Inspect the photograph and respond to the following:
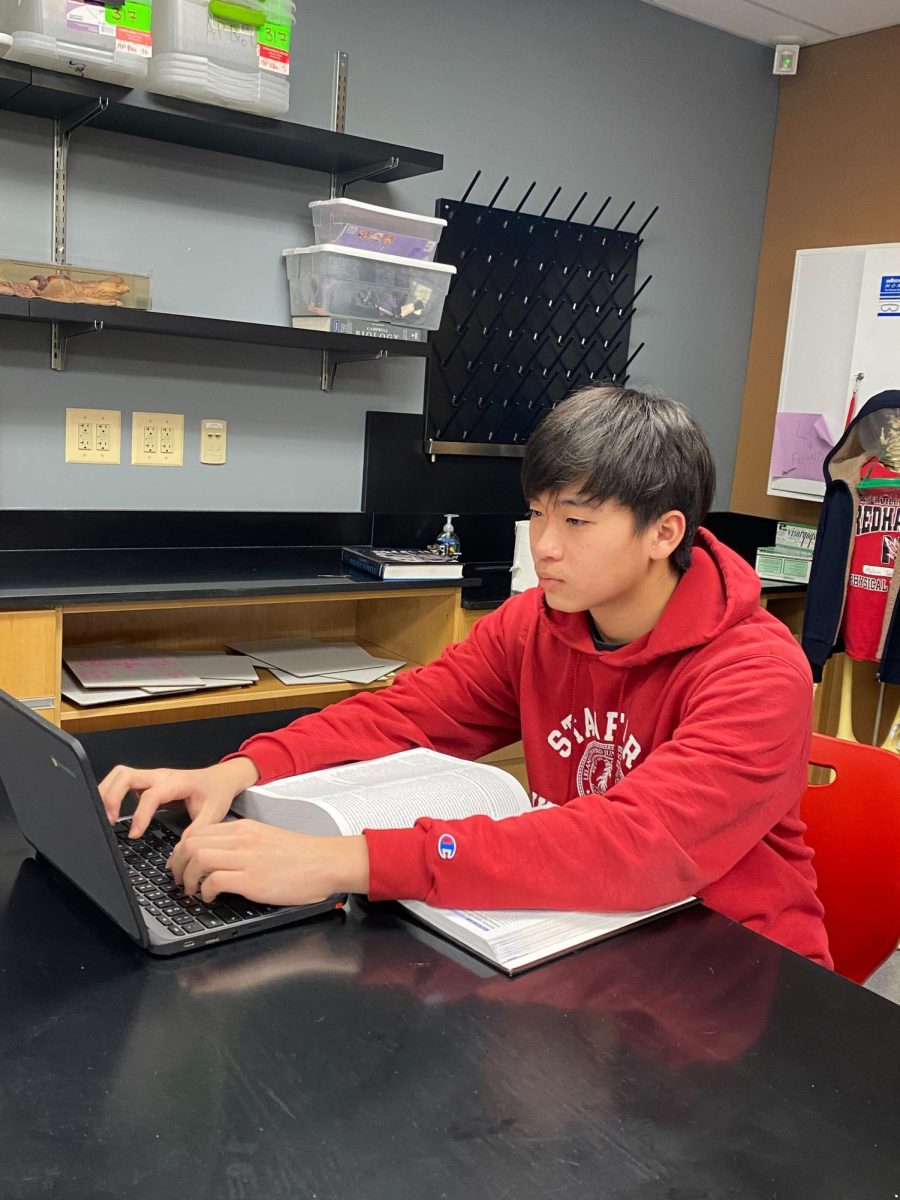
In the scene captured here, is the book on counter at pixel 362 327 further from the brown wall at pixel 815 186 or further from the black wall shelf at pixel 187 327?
the brown wall at pixel 815 186

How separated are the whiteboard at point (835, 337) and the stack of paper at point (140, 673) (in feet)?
6.48

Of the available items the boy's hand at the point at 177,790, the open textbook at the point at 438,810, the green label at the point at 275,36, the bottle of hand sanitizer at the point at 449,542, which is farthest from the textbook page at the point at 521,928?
the green label at the point at 275,36

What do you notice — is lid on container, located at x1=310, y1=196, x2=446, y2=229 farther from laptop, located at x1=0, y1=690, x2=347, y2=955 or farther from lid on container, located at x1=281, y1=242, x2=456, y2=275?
laptop, located at x1=0, y1=690, x2=347, y2=955

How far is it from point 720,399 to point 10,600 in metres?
2.68

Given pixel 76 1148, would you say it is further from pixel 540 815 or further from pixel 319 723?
pixel 319 723

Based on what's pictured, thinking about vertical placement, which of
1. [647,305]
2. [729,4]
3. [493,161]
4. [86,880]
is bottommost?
[86,880]

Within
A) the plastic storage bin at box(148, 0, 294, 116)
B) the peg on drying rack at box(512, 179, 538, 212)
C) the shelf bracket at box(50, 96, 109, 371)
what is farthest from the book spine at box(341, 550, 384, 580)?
the peg on drying rack at box(512, 179, 538, 212)

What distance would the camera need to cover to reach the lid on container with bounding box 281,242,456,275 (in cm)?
278

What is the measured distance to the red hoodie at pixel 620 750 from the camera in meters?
1.12

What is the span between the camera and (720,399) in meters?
4.06

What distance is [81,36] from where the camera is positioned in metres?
2.31

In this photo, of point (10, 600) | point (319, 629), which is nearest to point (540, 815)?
point (10, 600)

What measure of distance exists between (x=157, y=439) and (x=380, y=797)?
1.92m

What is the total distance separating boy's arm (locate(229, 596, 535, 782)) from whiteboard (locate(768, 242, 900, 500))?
2231 mm
